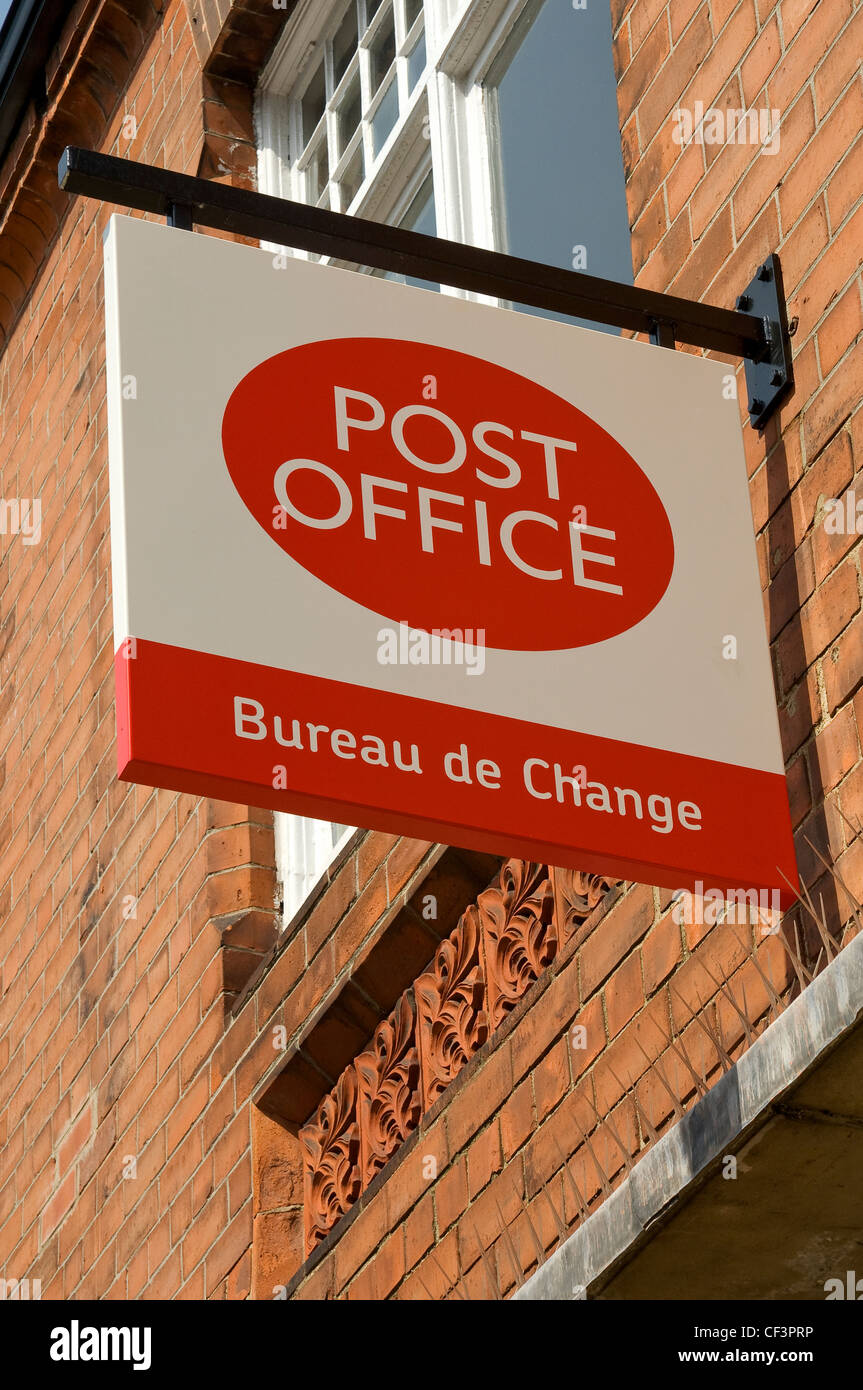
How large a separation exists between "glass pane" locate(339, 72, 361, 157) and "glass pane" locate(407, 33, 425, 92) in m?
0.57

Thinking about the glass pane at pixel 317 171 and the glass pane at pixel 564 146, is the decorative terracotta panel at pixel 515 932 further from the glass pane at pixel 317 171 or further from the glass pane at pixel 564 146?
the glass pane at pixel 317 171

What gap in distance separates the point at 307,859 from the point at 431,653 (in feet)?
10.0

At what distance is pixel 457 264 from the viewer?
408 cm

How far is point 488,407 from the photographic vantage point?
3.78 meters

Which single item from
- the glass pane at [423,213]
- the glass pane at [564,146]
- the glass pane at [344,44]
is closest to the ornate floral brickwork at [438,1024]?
the glass pane at [564,146]

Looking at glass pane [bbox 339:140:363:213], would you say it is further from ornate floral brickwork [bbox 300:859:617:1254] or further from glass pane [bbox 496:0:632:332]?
ornate floral brickwork [bbox 300:859:617:1254]

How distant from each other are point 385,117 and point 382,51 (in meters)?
0.38

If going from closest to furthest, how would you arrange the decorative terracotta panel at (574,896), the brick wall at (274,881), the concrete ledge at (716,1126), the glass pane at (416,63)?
1. the concrete ledge at (716,1126)
2. the brick wall at (274,881)
3. the decorative terracotta panel at (574,896)
4. the glass pane at (416,63)

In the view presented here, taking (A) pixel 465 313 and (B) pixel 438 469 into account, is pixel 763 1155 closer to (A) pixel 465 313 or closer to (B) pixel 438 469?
(B) pixel 438 469

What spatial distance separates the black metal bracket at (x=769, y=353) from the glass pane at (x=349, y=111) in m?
3.28

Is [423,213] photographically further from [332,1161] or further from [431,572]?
[431,572]

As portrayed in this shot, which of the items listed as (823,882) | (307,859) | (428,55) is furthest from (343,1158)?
(428,55)

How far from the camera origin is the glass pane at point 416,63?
21.9 ft
